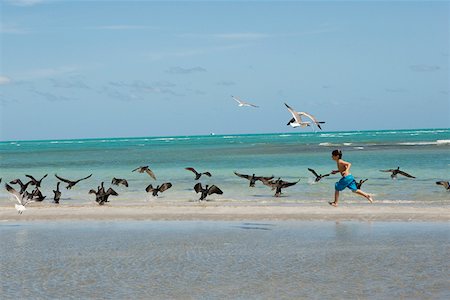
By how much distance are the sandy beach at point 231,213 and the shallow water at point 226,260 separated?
0.98 m

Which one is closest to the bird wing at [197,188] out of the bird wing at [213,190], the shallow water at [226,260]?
the bird wing at [213,190]

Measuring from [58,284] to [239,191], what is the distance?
57.0 feet

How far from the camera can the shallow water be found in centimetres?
953

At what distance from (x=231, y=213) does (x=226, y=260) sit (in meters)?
6.46

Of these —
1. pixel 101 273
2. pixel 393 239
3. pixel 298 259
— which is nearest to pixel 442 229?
pixel 393 239

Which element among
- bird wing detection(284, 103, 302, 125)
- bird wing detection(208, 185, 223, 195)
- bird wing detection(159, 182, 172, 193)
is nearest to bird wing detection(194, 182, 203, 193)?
bird wing detection(208, 185, 223, 195)

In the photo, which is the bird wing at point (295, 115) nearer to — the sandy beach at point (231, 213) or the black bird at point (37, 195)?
the sandy beach at point (231, 213)

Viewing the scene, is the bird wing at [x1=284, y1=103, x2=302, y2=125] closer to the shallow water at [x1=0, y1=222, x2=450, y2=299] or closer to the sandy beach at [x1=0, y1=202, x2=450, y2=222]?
the sandy beach at [x1=0, y1=202, x2=450, y2=222]

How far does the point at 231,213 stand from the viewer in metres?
18.2

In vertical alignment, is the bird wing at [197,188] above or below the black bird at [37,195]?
above

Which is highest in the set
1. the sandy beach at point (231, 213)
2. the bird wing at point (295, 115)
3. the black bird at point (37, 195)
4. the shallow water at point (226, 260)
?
the bird wing at point (295, 115)

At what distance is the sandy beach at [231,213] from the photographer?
1702cm

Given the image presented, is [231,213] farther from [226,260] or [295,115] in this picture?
[226,260]

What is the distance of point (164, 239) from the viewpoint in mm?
14188
